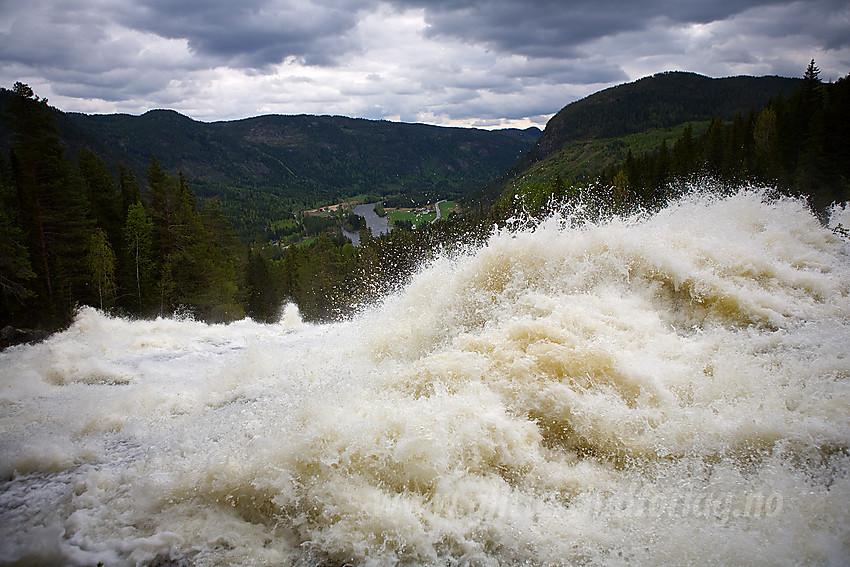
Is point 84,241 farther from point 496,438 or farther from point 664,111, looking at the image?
point 664,111

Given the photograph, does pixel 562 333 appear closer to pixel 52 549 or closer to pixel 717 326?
pixel 717 326

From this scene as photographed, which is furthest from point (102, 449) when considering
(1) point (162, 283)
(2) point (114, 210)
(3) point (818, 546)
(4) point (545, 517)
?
(2) point (114, 210)

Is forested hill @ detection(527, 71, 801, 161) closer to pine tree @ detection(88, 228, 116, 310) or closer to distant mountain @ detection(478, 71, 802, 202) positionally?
distant mountain @ detection(478, 71, 802, 202)

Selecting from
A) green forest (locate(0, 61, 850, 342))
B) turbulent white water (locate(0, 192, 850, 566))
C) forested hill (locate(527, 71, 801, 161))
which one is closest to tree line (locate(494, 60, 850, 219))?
green forest (locate(0, 61, 850, 342))

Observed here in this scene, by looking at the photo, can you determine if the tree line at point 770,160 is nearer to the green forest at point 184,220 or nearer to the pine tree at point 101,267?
the green forest at point 184,220

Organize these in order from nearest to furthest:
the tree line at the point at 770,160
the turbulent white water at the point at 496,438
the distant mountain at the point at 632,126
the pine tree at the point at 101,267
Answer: the turbulent white water at the point at 496,438 < the pine tree at the point at 101,267 < the tree line at the point at 770,160 < the distant mountain at the point at 632,126

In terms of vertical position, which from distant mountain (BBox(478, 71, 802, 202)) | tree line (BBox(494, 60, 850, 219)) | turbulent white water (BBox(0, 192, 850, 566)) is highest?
distant mountain (BBox(478, 71, 802, 202))

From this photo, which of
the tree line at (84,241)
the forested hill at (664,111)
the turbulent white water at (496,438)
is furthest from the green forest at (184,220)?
the forested hill at (664,111)

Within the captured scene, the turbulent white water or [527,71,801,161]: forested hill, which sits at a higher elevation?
[527,71,801,161]: forested hill
